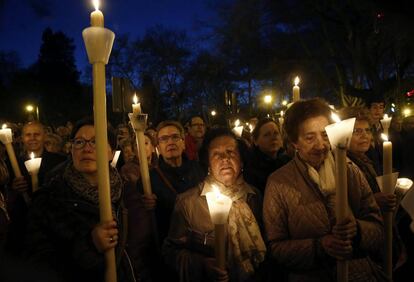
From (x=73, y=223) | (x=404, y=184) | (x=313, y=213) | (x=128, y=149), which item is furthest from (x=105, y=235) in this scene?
(x=128, y=149)

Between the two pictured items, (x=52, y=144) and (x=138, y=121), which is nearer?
(x=138, y=121)

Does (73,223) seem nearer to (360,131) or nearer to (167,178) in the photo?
(167,178)

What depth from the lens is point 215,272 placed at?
2.11 meters

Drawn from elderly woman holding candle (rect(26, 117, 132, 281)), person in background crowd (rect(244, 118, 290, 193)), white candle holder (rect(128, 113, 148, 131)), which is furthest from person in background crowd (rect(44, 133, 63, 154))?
elderly woman holding candle (rect(26, 117, 132, 281))

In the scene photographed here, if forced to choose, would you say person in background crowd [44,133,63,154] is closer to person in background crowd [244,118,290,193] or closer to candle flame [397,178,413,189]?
person in background crowd [244,118,290,193]

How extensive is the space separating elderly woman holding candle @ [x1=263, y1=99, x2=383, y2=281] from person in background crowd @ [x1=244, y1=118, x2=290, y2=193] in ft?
3.02

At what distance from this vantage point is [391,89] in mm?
18859

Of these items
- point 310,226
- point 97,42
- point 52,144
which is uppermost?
point 97,42

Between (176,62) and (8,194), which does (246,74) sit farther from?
(8,194)

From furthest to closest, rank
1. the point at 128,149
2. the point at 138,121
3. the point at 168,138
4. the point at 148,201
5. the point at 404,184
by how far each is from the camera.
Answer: the point at 128,149, the point at 168,138, the point at 404,184, the point at 148,201, the point at 138,121

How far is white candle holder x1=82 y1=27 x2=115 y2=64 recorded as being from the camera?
5.05 ft

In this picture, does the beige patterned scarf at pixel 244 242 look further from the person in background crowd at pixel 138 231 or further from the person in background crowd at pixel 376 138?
the person in background crowd at pixel 376 138

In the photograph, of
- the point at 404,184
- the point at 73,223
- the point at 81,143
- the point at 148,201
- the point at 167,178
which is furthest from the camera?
the point at 167,178

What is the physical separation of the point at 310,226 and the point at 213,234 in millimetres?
669
